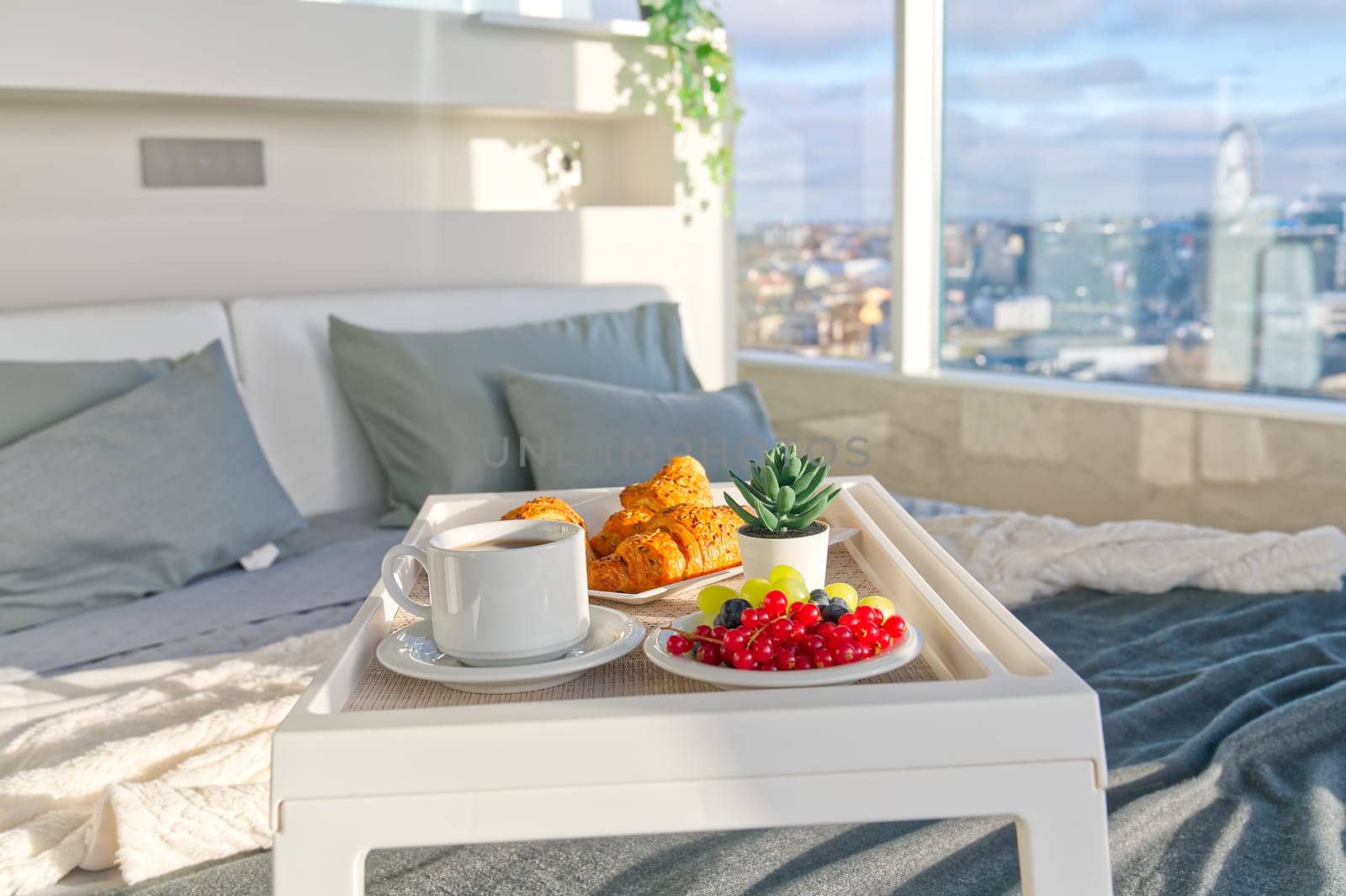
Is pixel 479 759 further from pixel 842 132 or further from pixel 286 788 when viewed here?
pixel 842 132

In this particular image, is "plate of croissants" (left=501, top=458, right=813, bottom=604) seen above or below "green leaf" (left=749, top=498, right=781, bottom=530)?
below

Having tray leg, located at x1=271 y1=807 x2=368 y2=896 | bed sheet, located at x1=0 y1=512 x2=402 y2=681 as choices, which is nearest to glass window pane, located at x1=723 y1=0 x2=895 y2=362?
bed sheet, located at x1=0 y1=512 x2=402 y2=681

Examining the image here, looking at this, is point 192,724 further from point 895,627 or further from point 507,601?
point 895,627

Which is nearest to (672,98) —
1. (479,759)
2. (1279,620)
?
(1279,620)

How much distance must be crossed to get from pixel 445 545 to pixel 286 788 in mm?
256

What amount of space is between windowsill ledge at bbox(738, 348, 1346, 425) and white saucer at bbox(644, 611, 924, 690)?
8.55 ft

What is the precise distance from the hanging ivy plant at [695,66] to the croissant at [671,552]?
2310 millimetres

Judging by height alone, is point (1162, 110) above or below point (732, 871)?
above

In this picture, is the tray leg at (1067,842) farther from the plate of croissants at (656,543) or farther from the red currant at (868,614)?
the plate of croissants at (656,543)

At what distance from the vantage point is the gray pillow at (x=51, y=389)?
2.12 m

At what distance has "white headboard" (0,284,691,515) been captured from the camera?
248 cm

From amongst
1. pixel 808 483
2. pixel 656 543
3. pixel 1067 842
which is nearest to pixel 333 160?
pixel 656 543

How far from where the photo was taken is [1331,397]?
3.26m

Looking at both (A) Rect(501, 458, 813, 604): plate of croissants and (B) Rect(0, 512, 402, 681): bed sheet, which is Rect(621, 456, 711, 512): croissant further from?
(B) Rect(0, 512, 402, 681): bed sheet
